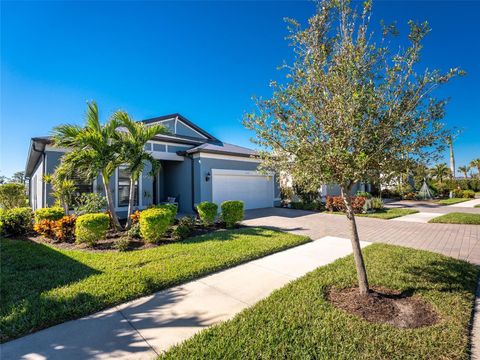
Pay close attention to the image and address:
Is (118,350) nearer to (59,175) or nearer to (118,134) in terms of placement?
(118,134)

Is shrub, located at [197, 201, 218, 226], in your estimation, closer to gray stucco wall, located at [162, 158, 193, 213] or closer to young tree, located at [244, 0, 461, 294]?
gray stucco wall, located at [162, 158, 193, 213]

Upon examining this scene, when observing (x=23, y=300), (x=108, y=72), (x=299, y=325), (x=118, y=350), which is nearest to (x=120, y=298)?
(x=118, y=350)

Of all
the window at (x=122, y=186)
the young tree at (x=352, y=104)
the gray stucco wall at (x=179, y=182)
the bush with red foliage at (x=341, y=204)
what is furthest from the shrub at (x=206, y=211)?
the bush with red foliage at (x=341, y=204)

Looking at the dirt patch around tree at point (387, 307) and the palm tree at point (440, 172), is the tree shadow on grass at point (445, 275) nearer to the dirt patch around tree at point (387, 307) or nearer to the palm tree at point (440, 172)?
the dirt patch around tree at point (387, 307)

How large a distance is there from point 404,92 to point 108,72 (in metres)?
10.3

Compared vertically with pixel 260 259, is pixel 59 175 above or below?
above

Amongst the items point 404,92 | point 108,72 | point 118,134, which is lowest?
point 404,92

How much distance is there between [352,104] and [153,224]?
607 cm

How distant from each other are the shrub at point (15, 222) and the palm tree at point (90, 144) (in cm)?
251

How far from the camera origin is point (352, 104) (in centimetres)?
305

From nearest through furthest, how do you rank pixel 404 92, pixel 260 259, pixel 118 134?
pixel 404 92, pixel 260 259, pixel 118 134

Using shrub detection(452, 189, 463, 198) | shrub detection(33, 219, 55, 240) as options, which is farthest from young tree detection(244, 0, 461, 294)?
shrub detection(452, 189, 463, 198)

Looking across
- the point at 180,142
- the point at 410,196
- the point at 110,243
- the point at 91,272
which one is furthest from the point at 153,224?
the point at 410,196

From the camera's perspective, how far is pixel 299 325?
2.85 meters
